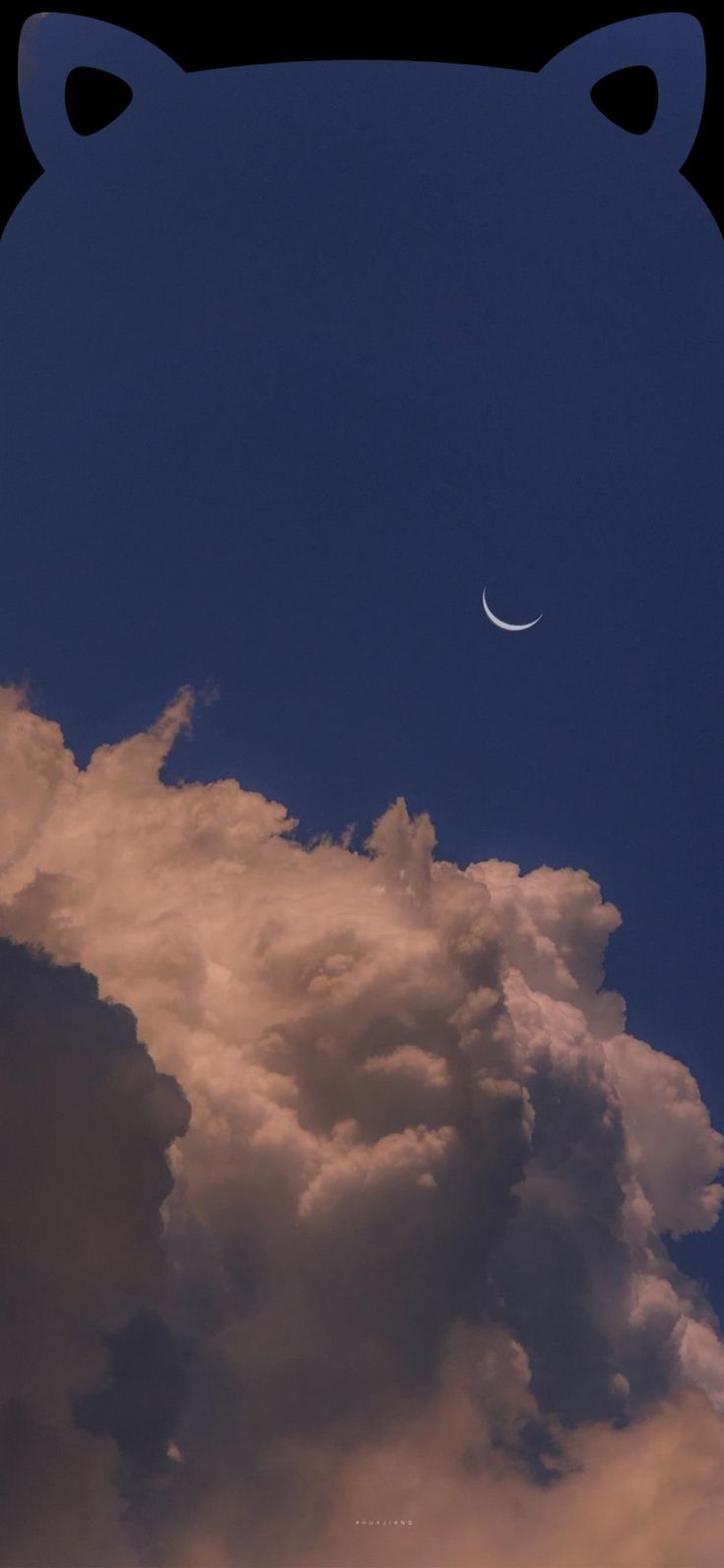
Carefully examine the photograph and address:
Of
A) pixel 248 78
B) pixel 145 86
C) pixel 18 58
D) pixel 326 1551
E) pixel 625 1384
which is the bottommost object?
pixel 326 1551

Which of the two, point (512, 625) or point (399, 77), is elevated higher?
point (399, 77)

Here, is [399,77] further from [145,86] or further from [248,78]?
[145,86]

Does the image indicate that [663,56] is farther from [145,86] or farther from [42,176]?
[42,176]

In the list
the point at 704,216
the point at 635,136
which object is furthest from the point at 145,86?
the point at 704,216

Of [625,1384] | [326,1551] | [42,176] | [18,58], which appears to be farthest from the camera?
[625,1384]

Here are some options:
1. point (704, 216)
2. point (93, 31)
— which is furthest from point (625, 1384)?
point (93, 31)

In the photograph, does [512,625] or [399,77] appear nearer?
[399,77]

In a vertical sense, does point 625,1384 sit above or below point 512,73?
below

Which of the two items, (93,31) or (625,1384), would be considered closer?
(93,31)

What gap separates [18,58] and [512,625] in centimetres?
1930

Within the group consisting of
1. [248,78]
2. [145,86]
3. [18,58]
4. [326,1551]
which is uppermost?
[248,78]

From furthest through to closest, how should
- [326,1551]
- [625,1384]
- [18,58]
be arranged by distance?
[625,1384] < [326,1551] < [18,58]

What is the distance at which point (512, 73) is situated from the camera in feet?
111

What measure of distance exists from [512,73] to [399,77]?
10.9ft
